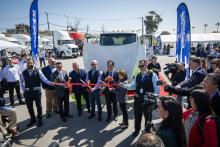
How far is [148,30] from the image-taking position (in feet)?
241

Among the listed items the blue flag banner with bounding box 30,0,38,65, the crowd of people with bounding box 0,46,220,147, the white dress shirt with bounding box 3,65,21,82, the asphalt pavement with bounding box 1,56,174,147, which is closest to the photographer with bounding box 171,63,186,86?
the crowd of people with bounding box 0,46,220,147

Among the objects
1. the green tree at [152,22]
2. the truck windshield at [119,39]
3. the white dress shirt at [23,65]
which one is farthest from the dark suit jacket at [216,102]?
the green tree at [152,22]

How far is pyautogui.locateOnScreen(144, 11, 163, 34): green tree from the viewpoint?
2832 inches

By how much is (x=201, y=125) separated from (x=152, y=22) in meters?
72.0

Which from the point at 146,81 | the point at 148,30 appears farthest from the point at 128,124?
the point at 148,30

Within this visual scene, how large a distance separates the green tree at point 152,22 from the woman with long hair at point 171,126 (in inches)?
2829

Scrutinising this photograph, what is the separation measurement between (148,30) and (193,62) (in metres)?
69.6

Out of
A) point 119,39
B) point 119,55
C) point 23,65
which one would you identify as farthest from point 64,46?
point 119,55

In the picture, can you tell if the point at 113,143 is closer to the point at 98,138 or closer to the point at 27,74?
the point at 98,138

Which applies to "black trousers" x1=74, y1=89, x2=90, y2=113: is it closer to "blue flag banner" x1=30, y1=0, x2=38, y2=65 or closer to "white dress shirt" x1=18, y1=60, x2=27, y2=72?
"blue flag banner" x1=30, y1=0, x2=38, y2=65

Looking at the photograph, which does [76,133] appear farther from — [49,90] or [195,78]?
[195,78]

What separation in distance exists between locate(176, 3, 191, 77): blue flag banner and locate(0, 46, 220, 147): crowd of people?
1.38ft

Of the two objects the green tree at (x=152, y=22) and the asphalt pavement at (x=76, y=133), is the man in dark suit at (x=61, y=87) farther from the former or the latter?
the green tree at (x=152, y=22)

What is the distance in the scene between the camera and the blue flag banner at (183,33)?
8.03 meters
